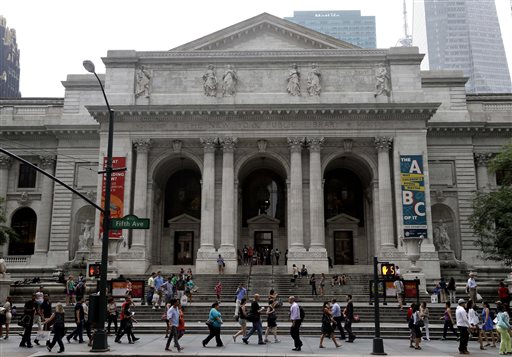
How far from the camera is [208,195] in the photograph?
1658 inches

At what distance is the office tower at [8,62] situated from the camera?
97125 mm

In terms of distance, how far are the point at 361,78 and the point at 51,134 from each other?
96.6 feet

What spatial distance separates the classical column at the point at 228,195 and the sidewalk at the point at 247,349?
19.5m


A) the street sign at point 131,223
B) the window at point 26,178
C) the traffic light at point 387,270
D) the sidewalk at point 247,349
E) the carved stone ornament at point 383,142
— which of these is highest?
the carved stone ornament at point 383,142

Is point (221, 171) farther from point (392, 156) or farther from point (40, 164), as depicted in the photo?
point (40, 164)

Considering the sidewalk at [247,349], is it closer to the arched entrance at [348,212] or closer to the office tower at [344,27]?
the arched entrance at [348,212]

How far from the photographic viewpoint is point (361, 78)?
4431 centimetres

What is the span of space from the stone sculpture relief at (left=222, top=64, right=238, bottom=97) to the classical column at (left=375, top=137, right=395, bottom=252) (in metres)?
12.7

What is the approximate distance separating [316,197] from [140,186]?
14421mm

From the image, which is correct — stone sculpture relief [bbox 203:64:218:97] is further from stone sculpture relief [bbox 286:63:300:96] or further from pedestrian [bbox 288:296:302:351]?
pedestrian [bbox 288:296:302:351]

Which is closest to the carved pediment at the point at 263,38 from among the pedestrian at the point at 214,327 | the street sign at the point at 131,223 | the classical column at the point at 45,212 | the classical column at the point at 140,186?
the classical column at the point at 140,186

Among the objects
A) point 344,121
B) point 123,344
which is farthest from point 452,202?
point 123,344

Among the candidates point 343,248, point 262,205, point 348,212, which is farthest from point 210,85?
point 343,248

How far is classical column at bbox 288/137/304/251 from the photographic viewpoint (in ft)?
135
